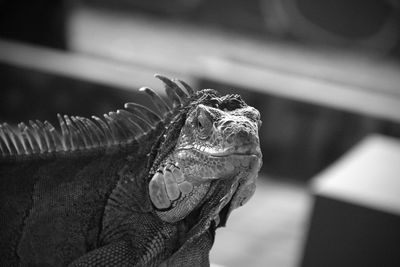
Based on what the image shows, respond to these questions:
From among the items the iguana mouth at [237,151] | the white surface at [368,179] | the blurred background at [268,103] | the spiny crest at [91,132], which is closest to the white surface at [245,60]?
the blurred background at [268,103]

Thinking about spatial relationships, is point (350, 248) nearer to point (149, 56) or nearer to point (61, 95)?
point (61, 95)

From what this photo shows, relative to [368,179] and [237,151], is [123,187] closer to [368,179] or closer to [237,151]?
[237,151]

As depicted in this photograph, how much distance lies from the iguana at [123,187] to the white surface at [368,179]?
1.49 m

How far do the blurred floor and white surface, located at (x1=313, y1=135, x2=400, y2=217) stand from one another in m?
0.52

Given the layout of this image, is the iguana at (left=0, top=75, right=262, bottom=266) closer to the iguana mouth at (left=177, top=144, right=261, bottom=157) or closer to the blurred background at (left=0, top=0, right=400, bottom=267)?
the iguana mouth at (left=177, top=144, right=261, bottom=157)

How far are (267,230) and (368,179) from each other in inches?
56.0

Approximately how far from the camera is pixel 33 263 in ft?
5.30

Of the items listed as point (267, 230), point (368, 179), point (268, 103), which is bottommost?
point (368, 179)

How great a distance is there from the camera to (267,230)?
468 centimetres

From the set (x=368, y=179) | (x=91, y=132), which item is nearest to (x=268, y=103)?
(x=368, y=179)

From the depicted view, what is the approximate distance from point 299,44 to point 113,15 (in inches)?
104

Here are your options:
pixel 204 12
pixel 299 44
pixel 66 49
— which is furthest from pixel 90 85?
pixel 204 12

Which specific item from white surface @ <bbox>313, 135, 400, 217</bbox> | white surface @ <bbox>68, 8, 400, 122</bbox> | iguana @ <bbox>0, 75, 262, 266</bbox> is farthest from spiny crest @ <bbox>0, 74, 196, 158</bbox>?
white surface @ <bbox>68, 8, 400, 122</bbox>

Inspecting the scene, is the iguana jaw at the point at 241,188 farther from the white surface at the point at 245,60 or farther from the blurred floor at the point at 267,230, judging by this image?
the white surface at the point at 245,60
